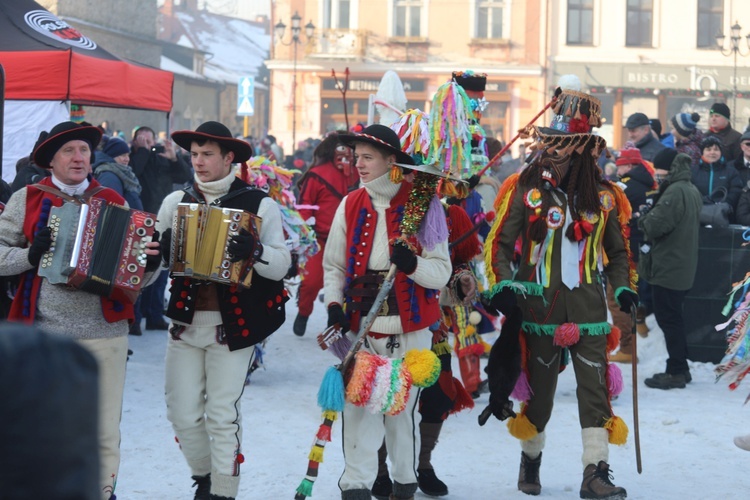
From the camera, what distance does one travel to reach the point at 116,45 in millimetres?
31500

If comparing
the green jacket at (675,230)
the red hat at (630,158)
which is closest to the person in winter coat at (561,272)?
A: the green jacket at (675,230)

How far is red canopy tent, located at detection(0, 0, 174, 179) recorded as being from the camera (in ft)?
33.5

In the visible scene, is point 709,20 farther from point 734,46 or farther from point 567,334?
point 567,334

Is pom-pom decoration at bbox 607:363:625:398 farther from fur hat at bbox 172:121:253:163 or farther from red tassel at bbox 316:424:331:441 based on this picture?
fur hat at bbox 172:121:253:163

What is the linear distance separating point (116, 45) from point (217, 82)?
50.8 feet

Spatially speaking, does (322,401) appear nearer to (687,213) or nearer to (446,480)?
(446,480)

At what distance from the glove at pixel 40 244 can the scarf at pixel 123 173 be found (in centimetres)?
412

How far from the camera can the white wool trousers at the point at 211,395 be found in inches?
200

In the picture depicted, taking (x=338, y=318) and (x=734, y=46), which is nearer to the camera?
(x=338, y=318)

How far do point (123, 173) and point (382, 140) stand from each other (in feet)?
13.6

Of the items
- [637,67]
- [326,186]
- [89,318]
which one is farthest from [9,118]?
[637,67]

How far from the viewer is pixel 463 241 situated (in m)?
5.74

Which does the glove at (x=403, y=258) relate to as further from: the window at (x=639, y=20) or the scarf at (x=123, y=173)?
the window at (x=639, y=20)

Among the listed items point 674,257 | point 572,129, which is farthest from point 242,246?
point 674,257
